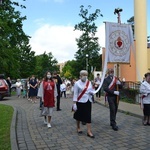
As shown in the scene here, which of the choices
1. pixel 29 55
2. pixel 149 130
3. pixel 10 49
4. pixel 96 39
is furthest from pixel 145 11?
pixel 29 55

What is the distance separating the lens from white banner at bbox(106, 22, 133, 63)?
11250mm

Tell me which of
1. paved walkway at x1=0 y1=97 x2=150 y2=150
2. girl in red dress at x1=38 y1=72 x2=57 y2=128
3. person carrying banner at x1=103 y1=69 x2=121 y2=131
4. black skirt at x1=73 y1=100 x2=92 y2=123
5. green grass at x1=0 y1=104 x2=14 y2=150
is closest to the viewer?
green grass at x1=0 y1=104 x2=14 y2=150

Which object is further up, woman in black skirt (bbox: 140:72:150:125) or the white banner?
the white banner

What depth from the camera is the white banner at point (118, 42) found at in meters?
11.2

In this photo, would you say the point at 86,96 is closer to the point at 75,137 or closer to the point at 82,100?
the point at 82,100

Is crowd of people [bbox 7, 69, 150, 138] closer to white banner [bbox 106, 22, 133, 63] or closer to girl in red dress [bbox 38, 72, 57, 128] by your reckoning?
girl in red dress [bbox 38, 72, 57, 128]

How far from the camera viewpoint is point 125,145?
721 centimetres

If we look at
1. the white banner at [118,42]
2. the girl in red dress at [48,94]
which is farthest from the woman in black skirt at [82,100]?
the white banner at [118,42]

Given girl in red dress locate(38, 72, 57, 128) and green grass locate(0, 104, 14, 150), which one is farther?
girl in red dress locate(38, 72, 57, 128)

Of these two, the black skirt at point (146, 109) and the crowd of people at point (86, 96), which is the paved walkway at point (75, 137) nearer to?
the crowd of people at point (86, 96)

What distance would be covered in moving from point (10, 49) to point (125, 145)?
30.1 meters

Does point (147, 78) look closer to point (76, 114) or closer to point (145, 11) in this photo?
point (76, 114)

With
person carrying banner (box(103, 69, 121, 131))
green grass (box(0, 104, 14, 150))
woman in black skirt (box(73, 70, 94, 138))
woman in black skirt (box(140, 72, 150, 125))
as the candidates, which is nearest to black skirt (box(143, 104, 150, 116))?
woman in black skirt (box(140, 72, 150, 125))

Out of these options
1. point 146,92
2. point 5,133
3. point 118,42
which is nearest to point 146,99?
point 146,92
